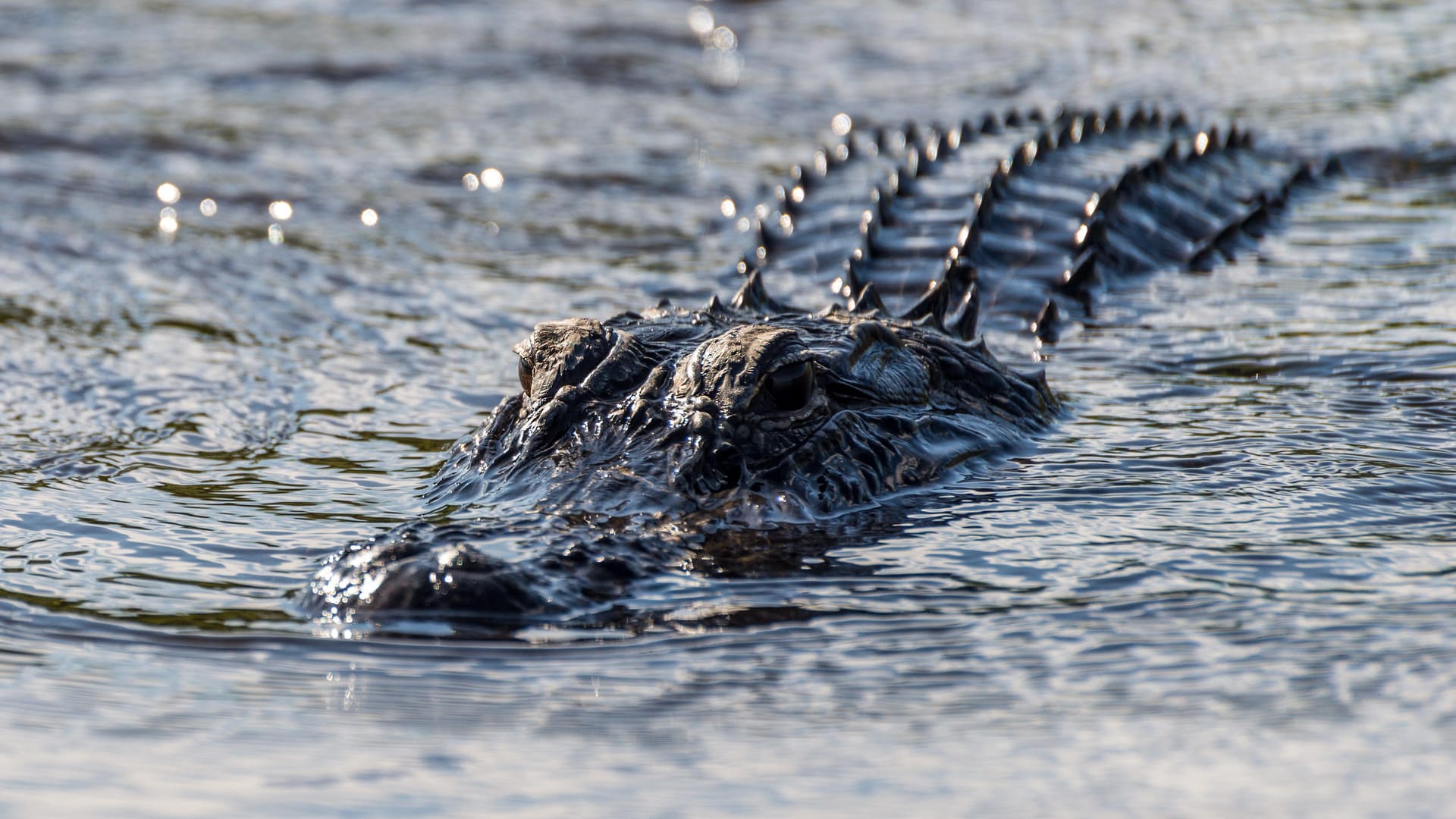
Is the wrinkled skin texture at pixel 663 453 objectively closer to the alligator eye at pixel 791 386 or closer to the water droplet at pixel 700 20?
the alligator eye at pixel 791 386

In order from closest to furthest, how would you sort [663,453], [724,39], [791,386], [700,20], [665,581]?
1. [665,581]
2. [663,453]
3. [791,386]
4. [724,39]
5. [700,20]

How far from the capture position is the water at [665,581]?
252 cm

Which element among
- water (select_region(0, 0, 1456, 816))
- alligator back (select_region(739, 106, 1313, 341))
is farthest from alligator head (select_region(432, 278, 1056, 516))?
alligator back (select_region(739, 106, 1313, 341))

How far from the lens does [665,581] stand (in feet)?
10.5

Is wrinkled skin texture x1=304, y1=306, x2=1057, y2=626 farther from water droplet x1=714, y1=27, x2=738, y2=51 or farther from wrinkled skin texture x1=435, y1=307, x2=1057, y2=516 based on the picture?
water droplet x1=714, y1=27, x2=738, y2=51

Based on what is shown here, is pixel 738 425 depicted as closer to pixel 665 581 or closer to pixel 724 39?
pixel 665 581

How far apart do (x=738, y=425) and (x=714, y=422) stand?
60mm

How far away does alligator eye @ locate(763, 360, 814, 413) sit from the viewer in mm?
3754

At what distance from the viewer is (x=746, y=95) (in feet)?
37.0

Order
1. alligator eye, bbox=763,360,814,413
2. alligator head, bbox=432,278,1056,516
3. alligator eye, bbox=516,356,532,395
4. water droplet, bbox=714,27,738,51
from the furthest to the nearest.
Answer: water droplet, bbox=714,27,738,51
alligator eye, bbox=516,356,532,395
alligator eye, bbox=763,360,814,413
alligator head, bbox=432,278,1056,516

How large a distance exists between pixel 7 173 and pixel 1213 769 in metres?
7.75

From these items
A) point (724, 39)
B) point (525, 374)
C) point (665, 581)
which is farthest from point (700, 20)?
point (665, 581)

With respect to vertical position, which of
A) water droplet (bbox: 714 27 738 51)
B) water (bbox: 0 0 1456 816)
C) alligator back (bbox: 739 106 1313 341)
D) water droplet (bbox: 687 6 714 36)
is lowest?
water (bbox: 0 0 1456 816)

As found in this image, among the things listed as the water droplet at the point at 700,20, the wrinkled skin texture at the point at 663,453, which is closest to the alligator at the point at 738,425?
the wrinkled skin texture at the point at 663,453
